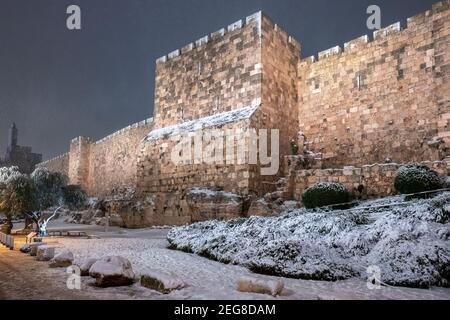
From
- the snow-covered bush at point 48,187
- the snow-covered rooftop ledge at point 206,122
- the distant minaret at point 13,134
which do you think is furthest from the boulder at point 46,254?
the distant minaret at point 13,134

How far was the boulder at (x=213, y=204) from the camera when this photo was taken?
11.5 m

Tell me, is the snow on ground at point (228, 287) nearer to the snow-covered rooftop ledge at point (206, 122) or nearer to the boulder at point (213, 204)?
the boulder at point (213, 204)

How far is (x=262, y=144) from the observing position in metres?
12.7

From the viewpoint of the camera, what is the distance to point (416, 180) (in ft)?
28.3

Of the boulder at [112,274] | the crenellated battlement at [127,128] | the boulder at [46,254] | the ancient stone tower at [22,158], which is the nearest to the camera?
the boulder at [112,274]

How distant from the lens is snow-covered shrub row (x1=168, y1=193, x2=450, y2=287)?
4.87 meters

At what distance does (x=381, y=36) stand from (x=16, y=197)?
1630 centimetres

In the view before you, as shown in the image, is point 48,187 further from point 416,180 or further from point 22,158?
point 22,158

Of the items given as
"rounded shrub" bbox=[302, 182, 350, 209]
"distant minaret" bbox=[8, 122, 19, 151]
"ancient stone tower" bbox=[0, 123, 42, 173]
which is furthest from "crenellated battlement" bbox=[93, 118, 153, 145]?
"distant minaret" bbox=[8, 122, 19, 151]

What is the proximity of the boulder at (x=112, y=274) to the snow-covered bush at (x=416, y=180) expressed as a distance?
24.9 feet

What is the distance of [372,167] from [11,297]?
9.82 meters

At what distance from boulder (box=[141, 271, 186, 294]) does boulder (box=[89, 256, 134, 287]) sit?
249 mm

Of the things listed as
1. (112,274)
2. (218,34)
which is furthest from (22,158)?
(112,274)

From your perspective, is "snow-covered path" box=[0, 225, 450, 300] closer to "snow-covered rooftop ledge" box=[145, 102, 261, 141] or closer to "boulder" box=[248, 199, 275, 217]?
"boulder" box=[248, 199, 275, 217]
